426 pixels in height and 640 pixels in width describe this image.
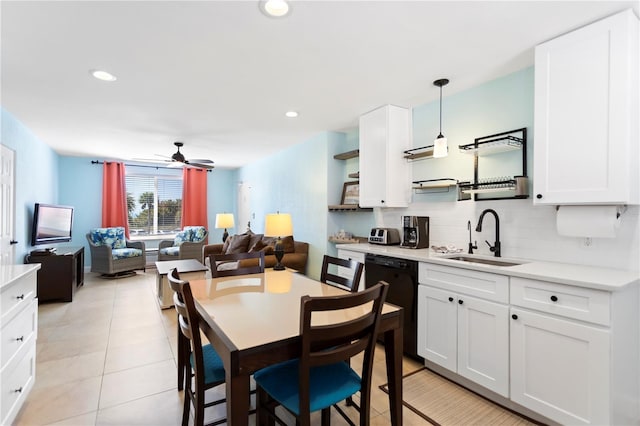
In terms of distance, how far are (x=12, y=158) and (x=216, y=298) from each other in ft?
12.8

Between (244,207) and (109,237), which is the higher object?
(244,207)

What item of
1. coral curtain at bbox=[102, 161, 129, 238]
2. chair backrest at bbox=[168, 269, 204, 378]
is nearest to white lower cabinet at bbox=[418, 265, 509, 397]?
chair backrest at bbox=[168, 269, 204, 378]

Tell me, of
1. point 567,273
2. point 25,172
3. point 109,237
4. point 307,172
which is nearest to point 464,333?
point 567,273

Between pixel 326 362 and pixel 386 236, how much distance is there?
2.21m

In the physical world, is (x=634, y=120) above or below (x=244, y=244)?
above

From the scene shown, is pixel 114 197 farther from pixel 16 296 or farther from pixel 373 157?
pixel 373 157

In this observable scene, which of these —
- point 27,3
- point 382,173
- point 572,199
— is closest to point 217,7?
point 27,3

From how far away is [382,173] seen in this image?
331 centimetres

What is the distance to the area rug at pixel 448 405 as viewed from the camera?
1908 millimetres

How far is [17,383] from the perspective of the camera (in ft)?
5.91

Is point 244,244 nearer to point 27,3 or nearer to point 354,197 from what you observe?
point 354,197

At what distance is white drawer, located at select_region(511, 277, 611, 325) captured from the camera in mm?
1576

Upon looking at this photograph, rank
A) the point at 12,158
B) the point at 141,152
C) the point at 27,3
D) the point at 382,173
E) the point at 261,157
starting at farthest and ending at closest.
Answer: the point at 261,157, the point at 141,152, the point at 12,158, the point at 382,173, the point at 27,3

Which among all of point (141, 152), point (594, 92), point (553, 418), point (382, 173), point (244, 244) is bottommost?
point (553, 418)
